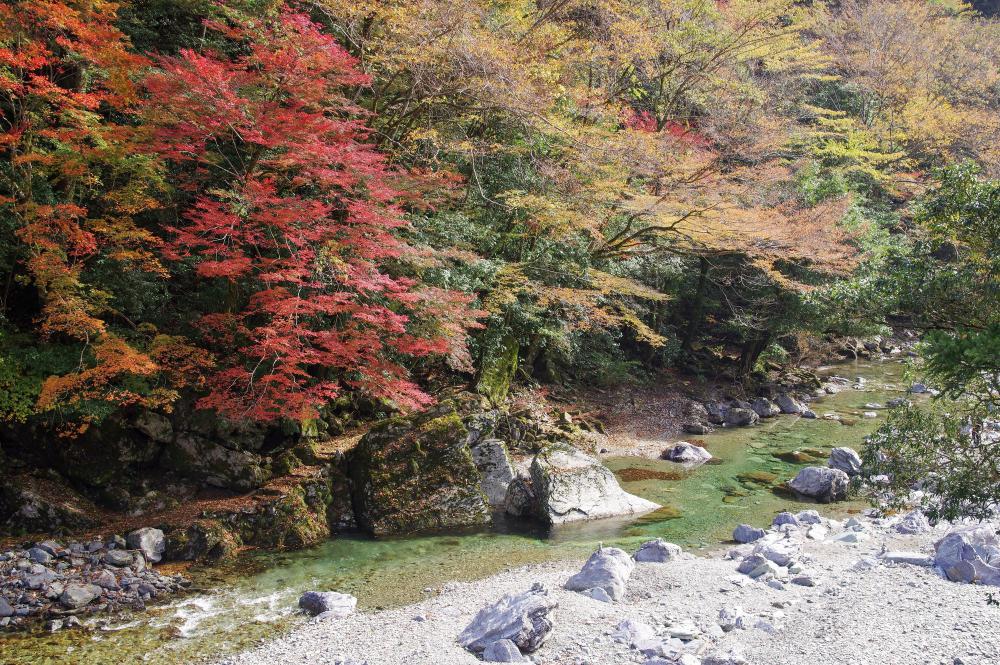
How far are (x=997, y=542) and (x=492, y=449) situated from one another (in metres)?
6.38

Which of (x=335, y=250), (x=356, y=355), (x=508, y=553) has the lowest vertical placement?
(x=508, y=553)

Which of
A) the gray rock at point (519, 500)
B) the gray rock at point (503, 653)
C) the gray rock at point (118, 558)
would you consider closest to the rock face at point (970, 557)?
the gray rock at point (503, 653)

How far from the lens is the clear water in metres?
5.87

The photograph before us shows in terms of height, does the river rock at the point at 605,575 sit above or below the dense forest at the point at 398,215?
below

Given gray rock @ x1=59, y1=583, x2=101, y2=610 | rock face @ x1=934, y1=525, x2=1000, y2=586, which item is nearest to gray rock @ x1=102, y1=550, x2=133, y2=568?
gray rock @ x1=59, y1=583, x2=101, y2=610

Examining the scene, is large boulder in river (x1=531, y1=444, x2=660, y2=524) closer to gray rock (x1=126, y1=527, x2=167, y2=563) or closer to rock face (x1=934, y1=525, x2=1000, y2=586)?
rock face (x1=934, y1=525, x2=1000, y2=586)

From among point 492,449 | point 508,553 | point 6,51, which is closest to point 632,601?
point 508,553

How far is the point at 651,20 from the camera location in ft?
54.4

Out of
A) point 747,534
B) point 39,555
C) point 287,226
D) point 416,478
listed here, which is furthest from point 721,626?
point 39,555

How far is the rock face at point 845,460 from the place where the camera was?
11945 mm

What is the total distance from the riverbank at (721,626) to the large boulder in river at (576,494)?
2.17 metres

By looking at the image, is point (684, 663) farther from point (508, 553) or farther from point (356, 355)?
point (356, 355)

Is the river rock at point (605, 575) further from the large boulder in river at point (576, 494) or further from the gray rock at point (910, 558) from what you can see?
the gray rock at point (910, 558)

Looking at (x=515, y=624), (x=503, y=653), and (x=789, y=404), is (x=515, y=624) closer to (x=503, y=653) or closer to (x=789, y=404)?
(x=503, y=653)
